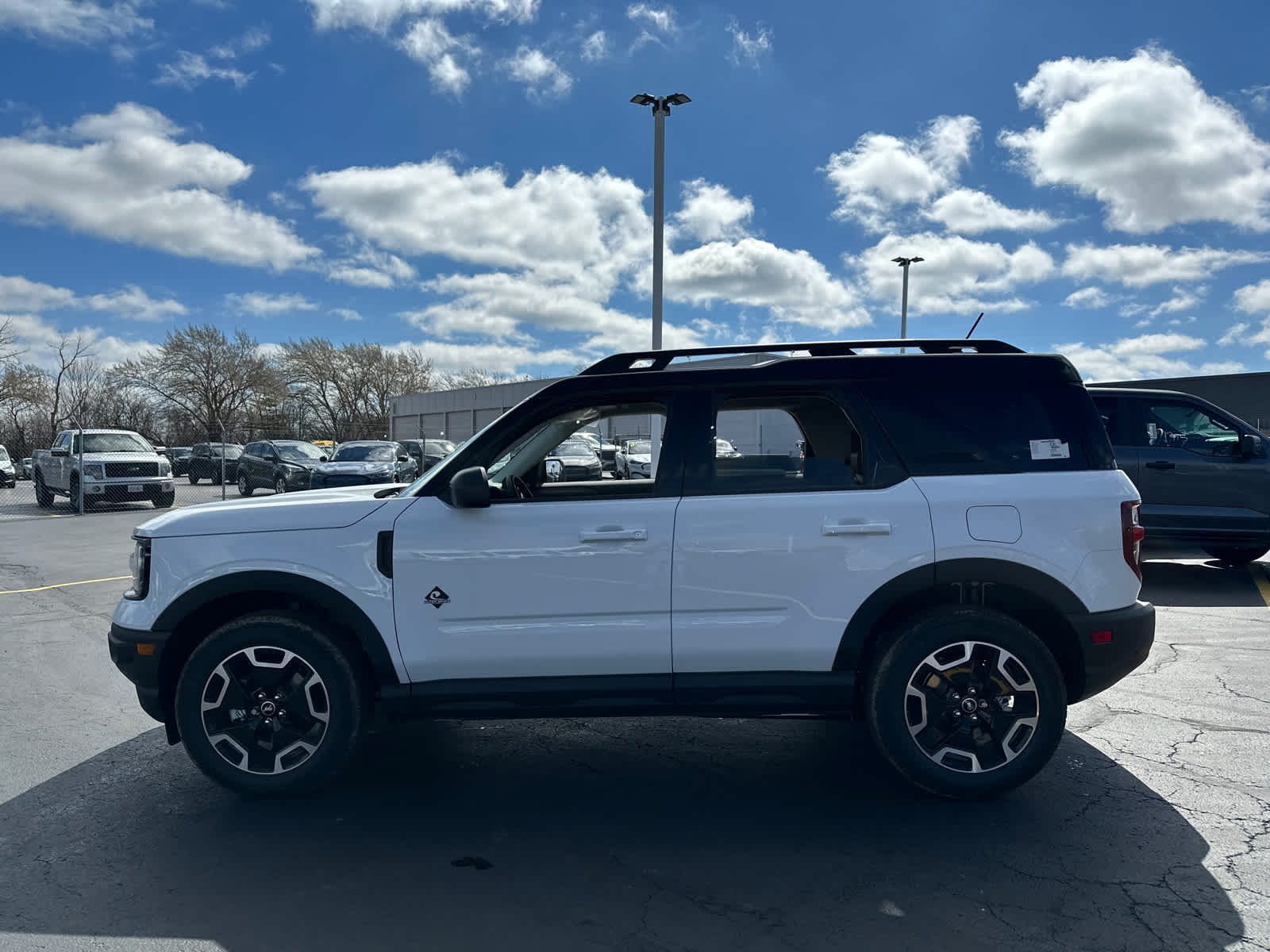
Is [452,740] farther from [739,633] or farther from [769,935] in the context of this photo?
[769,935]

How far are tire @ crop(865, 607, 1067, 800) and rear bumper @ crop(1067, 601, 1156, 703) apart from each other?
17 cm

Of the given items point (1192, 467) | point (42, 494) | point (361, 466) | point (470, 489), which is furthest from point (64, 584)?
point (42, 494)

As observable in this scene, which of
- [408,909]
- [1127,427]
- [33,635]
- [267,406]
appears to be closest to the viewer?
[408,909]

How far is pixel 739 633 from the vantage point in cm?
372

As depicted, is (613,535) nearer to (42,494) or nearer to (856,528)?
(856,528)

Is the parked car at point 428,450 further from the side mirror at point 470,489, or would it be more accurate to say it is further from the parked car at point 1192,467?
the side mirror at point 470,489

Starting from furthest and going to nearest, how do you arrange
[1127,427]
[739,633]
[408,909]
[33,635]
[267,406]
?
[267,406] < [1127,427] < [33,635] < [739,633] < [408,909]

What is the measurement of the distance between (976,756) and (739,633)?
113cm

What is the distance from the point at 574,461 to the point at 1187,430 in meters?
7.76

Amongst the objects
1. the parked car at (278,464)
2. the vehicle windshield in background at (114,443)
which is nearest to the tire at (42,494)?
the vehicle windshield in background at (114,443)

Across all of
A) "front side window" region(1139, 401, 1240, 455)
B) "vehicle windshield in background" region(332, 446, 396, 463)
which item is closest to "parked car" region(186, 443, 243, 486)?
"vehicle windshield in background" region(332, 446, 396, 463)

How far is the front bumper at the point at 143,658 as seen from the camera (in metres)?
3.80

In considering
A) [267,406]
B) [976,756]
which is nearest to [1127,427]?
[976,756]

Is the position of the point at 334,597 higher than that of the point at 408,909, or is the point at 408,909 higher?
the point at 334,597
